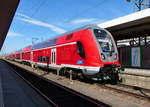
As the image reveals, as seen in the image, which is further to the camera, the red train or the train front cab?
the red train

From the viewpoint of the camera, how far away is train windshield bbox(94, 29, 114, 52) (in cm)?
1062

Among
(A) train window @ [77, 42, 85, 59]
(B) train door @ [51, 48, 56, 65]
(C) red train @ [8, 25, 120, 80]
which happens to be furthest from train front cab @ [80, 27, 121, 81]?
(B) train door @ [51, 48, 56, 65]

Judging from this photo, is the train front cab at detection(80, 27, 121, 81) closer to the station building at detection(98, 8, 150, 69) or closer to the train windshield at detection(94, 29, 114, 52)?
the train windshield at detection(94, 29, 114, 52)

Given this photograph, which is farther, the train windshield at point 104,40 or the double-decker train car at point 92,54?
the train windshield at point 104,40

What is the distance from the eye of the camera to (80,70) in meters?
11.4

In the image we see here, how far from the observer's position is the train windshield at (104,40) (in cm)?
1062

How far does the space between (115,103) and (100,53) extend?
12.2 feet

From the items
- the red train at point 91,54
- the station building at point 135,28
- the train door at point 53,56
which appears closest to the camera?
the red train at point 91,54

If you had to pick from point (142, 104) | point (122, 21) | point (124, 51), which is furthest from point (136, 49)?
point (142, 104)

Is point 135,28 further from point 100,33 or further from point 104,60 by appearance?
point 104,60

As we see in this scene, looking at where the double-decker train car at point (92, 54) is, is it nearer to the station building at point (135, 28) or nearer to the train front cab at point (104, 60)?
the train front cab at point (104, 60)

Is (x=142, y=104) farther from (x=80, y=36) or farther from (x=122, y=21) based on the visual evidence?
(x=122, y=21)

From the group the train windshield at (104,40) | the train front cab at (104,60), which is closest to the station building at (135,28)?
the train windshield at (104,40)

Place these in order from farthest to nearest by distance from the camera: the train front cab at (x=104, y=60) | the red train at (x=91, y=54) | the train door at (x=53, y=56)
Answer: the train door at (x=53, y=56)
the red train at (x=91, y=54)
the train front cab at (x=104, y=60)
